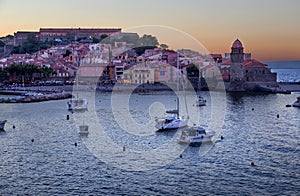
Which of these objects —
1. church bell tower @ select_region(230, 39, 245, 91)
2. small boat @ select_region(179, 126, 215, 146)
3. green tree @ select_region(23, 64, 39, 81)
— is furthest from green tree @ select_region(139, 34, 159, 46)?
small boat @ select_region(179, 126, 215, 146)

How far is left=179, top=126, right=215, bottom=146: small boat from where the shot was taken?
45.6 ft

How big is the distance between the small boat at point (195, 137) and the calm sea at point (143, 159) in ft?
1.04

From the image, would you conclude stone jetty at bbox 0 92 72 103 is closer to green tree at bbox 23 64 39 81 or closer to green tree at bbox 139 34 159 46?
green tree at bbox 23 64 39 81

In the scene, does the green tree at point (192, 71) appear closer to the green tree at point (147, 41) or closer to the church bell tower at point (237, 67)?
the church bell tower at point (237, 67)

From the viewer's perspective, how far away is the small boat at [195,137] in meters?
13.9

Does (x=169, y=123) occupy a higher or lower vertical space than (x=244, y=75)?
lower

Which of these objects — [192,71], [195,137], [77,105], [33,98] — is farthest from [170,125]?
[192,71]

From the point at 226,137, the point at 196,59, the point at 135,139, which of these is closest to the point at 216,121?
the point at 226,137

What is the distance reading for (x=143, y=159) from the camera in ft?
39.4

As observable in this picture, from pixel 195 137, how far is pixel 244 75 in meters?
24.0

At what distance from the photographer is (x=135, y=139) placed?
1470 centimetres

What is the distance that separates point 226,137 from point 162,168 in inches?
174

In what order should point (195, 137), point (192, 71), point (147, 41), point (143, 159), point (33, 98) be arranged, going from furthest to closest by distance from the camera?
point (147, 41)
point (192, 71)
point (33, 98)
point (195, 137)
point (143, 159)

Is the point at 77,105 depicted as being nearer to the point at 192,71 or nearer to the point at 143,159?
the point at 143,159
